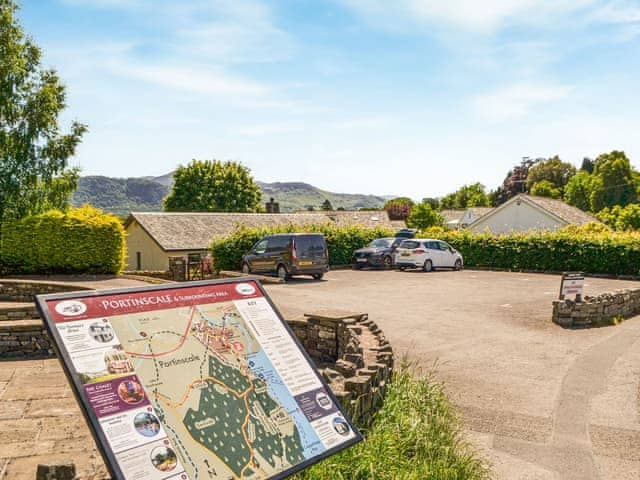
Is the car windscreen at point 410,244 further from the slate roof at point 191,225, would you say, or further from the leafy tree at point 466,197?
the leafy tree at point 466,197

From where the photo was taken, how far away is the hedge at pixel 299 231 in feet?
86.5

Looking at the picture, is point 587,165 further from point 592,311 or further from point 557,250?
point 592,311

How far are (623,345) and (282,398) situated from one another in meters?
10.5

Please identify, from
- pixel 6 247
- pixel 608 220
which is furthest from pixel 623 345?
pixel 608 220

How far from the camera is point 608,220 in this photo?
2470 inches

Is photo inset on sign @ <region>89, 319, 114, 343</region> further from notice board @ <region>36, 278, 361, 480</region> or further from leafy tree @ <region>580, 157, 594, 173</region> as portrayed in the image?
leafy tree @ <region>580, 157, 594, 173</region>

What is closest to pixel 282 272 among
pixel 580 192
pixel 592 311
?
pixel 592 311

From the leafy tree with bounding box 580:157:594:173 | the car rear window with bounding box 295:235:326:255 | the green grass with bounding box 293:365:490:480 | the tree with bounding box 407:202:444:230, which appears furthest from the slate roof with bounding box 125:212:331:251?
the leafy tree with bounding box 580:157:594:173

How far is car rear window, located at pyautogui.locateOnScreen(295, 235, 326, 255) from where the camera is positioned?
21.8m

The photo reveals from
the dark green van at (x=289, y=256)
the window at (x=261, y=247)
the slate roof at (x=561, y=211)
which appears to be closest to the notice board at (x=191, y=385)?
the dark green van at (x=289, y=256)

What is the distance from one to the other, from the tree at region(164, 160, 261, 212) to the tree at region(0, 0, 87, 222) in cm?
3981

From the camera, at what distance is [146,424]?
3.03 m

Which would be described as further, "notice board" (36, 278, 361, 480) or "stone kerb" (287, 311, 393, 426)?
"stone kerb" (287, 311, 393, 426)

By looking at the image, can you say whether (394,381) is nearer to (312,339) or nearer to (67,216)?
(312,339)
